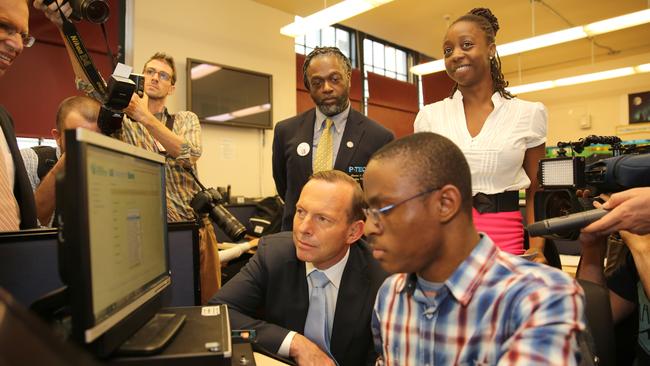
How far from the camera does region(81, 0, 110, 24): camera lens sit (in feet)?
4.22

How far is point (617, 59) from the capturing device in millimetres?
8273

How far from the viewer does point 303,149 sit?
6.49ft

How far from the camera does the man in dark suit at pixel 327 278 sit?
137 cm

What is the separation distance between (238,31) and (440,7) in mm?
2614

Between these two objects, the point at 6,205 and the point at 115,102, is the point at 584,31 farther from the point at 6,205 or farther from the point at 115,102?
the point at 6,205

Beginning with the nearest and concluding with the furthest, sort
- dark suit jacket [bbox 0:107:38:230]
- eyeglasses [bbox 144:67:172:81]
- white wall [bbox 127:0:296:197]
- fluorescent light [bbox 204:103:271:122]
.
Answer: dark suit jacket [bbox 0:107:38:230], eyeglasses [bbox 144:67:172:81], white wall [bbox 127:0:296:197], fluorescent light [bbox 204:103:271:122]

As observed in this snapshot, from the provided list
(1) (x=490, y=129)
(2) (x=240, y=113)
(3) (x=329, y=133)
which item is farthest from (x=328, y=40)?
(1) (x=490, y=129)

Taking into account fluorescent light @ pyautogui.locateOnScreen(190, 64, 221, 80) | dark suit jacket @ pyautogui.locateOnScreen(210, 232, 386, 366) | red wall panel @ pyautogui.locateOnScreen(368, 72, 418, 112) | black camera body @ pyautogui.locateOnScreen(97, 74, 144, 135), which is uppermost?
red wall panel @ pyautogui.locateOnScreen(368, 72, 418, 112)

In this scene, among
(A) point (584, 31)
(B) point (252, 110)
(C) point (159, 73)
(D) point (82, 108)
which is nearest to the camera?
(D) point (82, 108)

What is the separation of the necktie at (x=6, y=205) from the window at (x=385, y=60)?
646 centimetres

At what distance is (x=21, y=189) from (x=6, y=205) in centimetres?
10

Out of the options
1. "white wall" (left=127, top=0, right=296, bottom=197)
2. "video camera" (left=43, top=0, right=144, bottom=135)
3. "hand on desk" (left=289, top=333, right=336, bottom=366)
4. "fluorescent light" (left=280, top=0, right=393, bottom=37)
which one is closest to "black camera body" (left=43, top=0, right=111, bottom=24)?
"video camera" (left=43, top=0, right=144, bottom=135)

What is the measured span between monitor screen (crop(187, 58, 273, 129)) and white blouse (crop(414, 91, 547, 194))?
3.72m

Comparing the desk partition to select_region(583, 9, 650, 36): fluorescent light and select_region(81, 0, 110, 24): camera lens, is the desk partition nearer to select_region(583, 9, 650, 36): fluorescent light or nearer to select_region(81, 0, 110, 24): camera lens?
select_region(81, 0, 110, 24): camera lens
